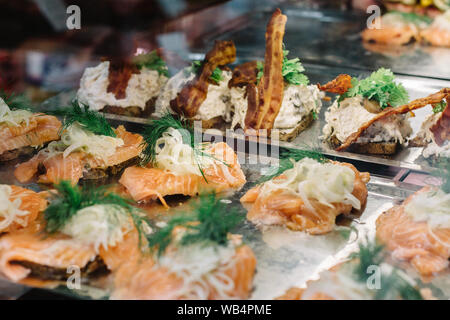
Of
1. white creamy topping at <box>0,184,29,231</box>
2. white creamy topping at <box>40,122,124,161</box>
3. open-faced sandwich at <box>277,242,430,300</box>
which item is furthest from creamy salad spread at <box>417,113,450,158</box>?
white creamy topping at <box>0,184,29,231</box>

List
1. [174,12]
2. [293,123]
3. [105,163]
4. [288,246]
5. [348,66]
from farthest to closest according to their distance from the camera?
[174,12]
[348,66]
[293,123]
[105,163]
[288,246]

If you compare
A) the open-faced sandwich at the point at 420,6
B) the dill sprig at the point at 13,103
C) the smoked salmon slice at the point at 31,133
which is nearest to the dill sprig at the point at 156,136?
the smoked salmon slice at the point at 31,133

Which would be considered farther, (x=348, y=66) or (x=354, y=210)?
(x=348, y=66)

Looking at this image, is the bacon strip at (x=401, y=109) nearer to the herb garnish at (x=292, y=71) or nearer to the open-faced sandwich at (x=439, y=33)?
the herb garnish at (x=292, y=71)

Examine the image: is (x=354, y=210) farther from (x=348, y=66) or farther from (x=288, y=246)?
(x=348, y=66)

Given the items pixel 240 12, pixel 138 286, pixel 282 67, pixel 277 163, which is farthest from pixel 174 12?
pixel 138 286
